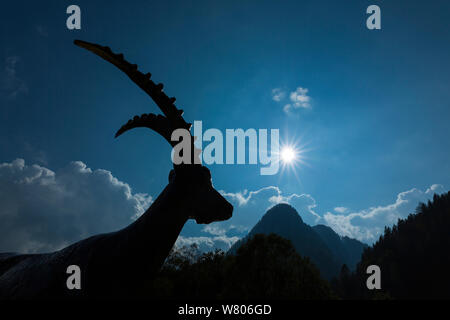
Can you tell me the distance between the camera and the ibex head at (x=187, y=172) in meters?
3.67

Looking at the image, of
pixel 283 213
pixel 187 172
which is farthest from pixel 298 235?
pixel 187 172

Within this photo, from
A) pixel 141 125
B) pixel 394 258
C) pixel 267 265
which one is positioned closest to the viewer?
pixel 141 125

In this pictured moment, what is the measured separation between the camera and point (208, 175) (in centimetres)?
392

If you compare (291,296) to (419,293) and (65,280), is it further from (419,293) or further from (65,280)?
(419,293)

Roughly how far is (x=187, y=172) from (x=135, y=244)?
3.90ft

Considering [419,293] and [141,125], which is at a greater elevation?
[141,125]

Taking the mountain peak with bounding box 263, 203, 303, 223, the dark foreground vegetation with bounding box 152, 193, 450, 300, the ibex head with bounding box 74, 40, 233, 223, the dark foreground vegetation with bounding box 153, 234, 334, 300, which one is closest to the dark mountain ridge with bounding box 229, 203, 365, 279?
the mountain peak with bounding box 263, 203, 303, 223

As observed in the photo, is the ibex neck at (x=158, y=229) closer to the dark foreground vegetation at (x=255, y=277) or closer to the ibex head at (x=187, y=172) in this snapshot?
the ibex head at (x=187, y=172)

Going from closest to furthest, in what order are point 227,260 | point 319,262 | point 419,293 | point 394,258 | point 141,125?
point 141,125, point 227,260, point 419,293, point 394,258, point 319,262

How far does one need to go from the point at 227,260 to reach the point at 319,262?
113793mm

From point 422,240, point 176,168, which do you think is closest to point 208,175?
point 176,168

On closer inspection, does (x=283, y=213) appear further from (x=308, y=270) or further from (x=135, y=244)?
(x=135, y=244)

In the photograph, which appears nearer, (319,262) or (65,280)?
(65,280)
